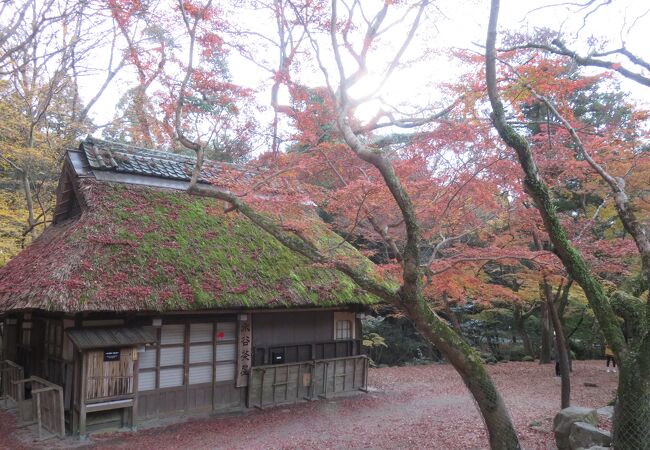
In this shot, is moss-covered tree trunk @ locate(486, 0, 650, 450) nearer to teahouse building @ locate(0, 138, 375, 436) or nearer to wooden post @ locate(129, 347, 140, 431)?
teahouse building @ locate(0, 138, 375, 436)

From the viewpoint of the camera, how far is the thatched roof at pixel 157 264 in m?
7.96

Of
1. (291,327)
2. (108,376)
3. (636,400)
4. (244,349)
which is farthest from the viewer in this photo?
(291,327)

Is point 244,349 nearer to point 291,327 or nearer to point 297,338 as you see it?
A: point 291,327

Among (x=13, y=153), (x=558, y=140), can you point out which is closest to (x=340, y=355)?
(x=558, y=140)

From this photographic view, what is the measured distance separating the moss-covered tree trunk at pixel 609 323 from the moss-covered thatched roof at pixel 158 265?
571 cm

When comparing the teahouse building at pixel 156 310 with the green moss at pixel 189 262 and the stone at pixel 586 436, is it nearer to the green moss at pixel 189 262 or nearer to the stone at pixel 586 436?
the green moss at pixel 189 262

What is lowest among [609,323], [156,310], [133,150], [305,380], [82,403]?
[305,380]

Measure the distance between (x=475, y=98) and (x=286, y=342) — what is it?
6613mm

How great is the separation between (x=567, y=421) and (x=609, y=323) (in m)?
2.37

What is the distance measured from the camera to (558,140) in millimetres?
9500

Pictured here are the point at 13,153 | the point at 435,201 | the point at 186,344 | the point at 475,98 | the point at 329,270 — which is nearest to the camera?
the point at 475,98

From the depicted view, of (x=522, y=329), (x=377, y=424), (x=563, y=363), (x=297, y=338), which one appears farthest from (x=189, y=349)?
(x=522, y=329)

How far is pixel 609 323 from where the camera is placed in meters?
5.25

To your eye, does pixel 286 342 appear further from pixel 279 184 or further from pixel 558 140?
pixel 558 140
